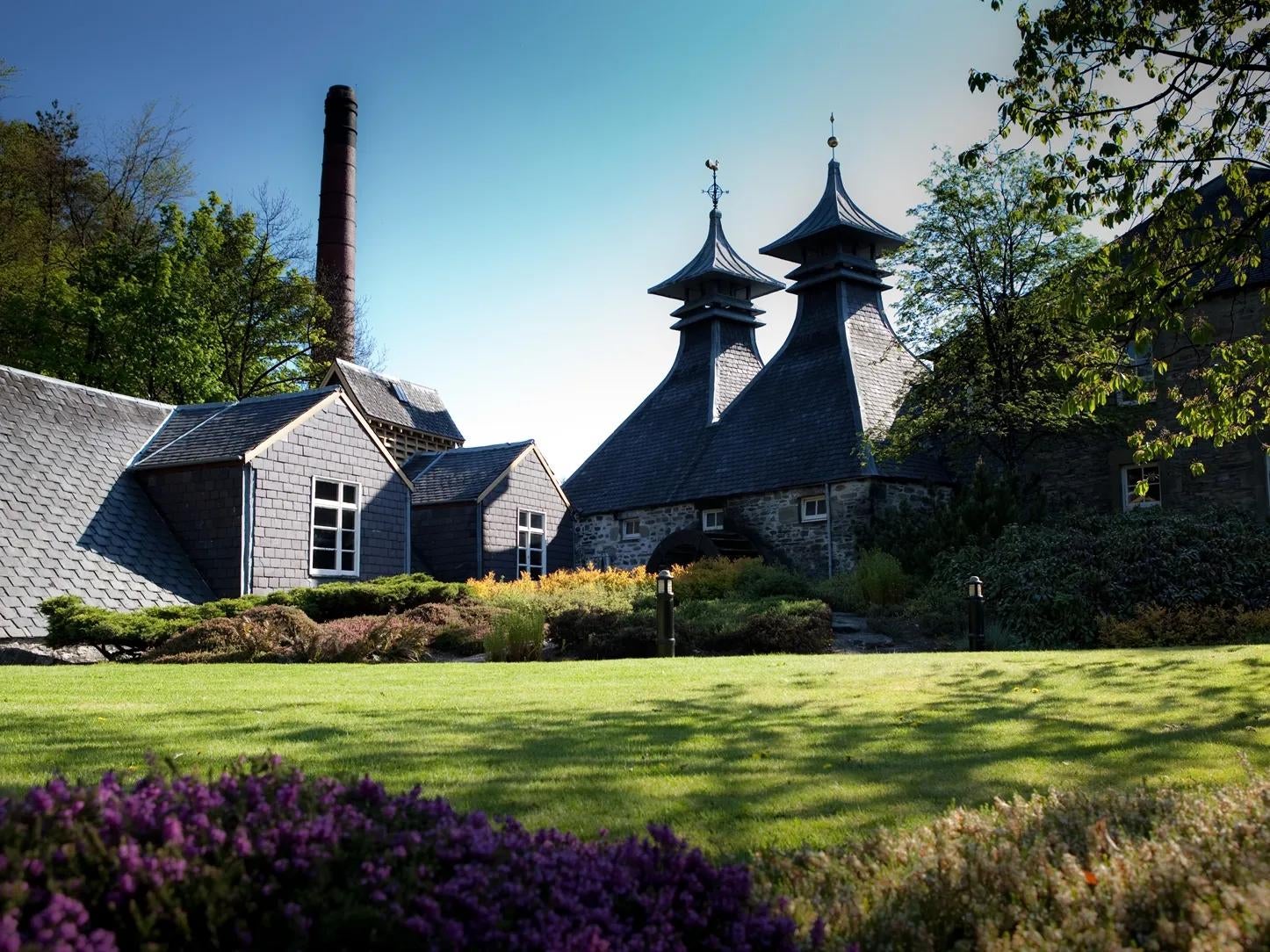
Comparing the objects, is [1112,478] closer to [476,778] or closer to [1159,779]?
[1159,779]

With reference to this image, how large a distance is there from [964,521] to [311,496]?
1317 centimetres

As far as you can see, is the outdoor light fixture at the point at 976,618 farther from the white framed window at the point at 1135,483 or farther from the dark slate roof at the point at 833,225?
the dark slate roof at the point at 833,225

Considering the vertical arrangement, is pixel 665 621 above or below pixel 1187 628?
above

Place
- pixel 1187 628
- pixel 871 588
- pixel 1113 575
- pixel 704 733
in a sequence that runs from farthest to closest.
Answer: pixel 871 588, pixel 1113 575, pixel 1187 628, pixel 704 733

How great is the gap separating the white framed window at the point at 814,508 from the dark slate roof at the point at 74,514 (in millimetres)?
14050

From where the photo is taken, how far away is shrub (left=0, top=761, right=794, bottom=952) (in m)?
2.53

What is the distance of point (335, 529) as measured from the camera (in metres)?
21.2

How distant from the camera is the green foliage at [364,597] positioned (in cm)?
1673

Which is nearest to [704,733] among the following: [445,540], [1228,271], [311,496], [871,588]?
[871,588]

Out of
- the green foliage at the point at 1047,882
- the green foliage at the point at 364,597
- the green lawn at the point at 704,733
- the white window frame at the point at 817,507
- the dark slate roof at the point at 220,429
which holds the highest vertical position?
the dark slate roof at the point at 220,429

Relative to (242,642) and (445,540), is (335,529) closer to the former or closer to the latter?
(445,540)

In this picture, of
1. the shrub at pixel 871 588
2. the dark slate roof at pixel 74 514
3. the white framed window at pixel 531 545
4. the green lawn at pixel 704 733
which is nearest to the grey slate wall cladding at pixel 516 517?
the white framed window at pixel 531 545

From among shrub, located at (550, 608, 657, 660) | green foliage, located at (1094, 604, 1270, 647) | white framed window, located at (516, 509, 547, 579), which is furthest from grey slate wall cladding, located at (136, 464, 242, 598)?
green foliage, located at (1094, 604, 1270, 647)

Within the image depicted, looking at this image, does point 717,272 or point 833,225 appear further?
point 717,272
